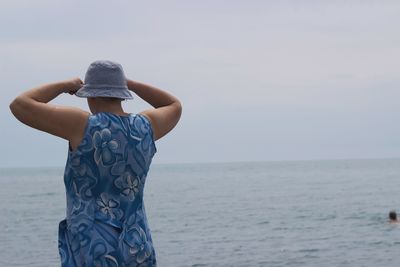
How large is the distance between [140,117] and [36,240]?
26.1m

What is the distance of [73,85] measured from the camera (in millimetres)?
3367

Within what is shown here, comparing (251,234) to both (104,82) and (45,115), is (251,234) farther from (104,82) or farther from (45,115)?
(45,115)

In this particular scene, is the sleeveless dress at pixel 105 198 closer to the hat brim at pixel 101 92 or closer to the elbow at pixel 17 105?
the hat brim at pixel 101 92

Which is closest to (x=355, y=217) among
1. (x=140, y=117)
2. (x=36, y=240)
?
(x=36, y=240)

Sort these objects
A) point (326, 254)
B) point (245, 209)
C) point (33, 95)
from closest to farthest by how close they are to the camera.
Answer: point (33, 95) → point (326, 254) → point (245, 209)

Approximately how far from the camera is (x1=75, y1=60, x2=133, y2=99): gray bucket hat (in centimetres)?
332

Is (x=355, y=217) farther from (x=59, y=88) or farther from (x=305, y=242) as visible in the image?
(x=59, y=88)

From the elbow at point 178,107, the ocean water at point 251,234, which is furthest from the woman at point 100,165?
the ocean water at point 251,234

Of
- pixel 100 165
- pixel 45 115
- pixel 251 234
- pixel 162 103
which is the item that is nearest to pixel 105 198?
pixel 100 165

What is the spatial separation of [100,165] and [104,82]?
12.0 inches

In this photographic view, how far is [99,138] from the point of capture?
3.25m

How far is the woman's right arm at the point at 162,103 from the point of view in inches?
139

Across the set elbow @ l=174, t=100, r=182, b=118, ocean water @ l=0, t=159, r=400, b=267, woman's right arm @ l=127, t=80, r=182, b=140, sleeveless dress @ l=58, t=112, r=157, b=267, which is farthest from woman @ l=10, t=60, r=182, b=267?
ocean water @ l=0, t=159, r=400, b=267

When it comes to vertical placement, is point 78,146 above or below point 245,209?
above
